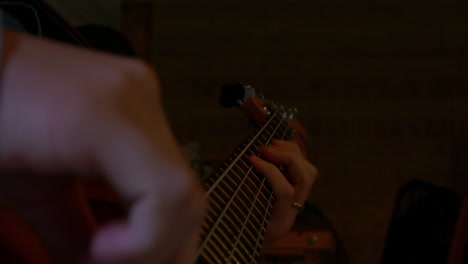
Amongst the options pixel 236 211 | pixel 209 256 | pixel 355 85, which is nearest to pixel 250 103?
pixel 236 211

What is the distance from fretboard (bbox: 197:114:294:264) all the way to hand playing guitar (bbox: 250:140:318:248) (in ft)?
0.04

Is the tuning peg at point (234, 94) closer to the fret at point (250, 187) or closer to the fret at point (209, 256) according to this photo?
the fret at point (250, 187)

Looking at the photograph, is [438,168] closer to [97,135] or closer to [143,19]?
[143,19]

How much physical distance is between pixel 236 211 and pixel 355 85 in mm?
1589

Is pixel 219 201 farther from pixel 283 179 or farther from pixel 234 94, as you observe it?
pixel 234 94

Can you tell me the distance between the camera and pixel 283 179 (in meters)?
0.67

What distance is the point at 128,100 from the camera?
0.66 ft

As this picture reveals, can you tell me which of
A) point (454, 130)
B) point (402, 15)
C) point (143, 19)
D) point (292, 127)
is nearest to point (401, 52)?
point (402, 15)

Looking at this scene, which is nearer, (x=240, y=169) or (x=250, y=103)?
(x=240, y=169)

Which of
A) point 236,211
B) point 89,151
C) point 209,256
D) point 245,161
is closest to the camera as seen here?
point 89,151

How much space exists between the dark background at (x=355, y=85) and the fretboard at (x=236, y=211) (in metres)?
1.36

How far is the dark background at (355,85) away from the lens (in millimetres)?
1982

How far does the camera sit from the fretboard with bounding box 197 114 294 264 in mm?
428

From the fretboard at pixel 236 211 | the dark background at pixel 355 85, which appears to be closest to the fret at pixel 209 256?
the fretboard at pixel 236 211
